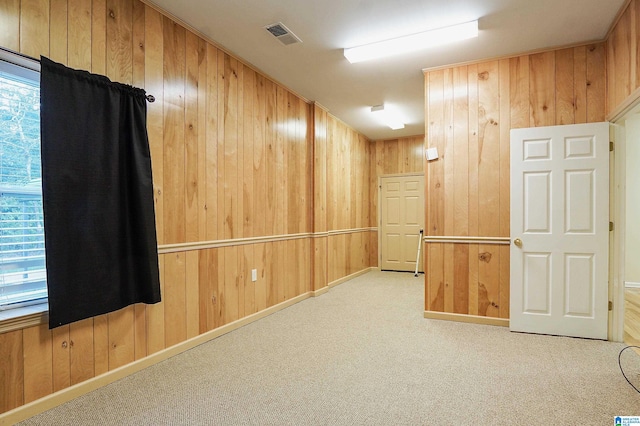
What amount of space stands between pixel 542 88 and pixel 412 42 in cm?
142

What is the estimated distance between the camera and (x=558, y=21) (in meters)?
2.84

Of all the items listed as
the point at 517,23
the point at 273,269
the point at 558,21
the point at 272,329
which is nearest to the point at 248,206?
the point at 273,269

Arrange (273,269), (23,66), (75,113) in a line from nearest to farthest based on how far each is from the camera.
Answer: (23,66)
(75,113)
(273,269)

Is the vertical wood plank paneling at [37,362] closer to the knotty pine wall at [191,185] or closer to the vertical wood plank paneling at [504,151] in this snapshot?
the knotty pine wall at [191,185]

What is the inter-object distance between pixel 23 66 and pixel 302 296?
3.64 metres

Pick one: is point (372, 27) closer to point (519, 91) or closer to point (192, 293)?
point (519, 91)

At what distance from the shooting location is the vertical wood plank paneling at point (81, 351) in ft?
6.91

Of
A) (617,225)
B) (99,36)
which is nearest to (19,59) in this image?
(99,36)

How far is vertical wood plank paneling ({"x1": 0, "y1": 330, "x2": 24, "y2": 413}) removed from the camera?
5.94ft

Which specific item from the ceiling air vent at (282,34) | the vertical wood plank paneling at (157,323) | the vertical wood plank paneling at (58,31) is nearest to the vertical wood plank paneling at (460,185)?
the ceiling air vent at (282,34)

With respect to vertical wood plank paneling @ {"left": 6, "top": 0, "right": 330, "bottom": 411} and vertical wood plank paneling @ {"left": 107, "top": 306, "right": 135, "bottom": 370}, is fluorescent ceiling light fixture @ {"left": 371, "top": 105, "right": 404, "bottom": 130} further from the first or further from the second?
vertical wood plank paneling @ {"left": 107, "top": 306, "right": 135, "bottom": 370}

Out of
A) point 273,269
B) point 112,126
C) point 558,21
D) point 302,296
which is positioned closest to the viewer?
point 112,126

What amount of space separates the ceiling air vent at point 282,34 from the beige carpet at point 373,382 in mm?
2742

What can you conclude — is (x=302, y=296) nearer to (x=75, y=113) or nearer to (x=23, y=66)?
(x=75, y=113)
